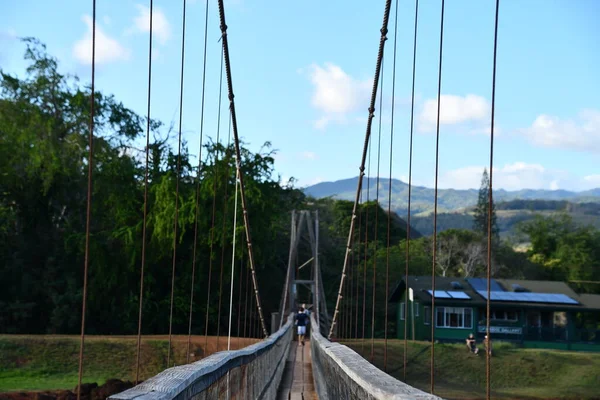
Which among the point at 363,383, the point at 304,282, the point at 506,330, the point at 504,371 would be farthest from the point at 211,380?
the point at 506,330

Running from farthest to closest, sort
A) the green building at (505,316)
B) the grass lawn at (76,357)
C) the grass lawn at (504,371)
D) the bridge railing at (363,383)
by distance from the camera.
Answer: the green building at (505,316), the grass lawn at (504,371), the grass lawn at (76,357), the bridge railing at (363,383)

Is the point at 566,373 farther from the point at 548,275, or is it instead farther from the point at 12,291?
the point at 548,275

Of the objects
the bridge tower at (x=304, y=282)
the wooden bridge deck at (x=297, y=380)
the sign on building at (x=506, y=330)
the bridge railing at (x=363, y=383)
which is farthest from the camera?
the sign on building at (x=506, y=330)

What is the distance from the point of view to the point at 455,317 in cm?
3994

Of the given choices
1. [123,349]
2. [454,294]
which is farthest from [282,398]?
[454,294]

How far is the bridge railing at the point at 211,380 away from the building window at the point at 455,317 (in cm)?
3154

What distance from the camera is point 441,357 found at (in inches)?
1264

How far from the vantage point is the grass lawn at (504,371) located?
98.1 feet

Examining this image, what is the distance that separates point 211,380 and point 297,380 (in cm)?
1031

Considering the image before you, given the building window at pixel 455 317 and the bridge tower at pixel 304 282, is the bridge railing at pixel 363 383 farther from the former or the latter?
the building window at pixel 455 317

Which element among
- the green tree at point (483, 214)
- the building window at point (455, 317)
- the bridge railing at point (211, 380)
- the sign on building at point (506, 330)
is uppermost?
the green tree at point (483, 214)

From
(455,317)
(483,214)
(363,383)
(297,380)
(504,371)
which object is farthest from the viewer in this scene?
(483,214)

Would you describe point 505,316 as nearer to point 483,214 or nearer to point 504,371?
point 504,371

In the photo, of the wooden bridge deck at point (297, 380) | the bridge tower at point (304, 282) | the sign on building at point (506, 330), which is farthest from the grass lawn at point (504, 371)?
the wooden bridge deck at point (297, 380)
